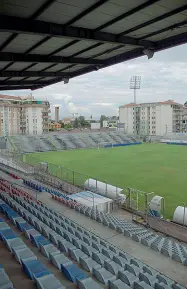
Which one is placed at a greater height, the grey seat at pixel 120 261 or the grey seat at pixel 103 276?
the grey seat at pixel 103 276

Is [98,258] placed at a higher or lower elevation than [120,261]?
higher

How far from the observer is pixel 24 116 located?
2763 inches

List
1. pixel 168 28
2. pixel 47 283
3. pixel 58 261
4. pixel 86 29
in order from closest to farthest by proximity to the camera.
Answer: pixel 47 283 → pixel 58 261 → pixel 168 28 → pixel 86 29

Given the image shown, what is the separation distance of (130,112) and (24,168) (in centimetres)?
5898

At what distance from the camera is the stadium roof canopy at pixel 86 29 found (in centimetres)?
627

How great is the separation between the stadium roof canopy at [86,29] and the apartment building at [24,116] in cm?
5777

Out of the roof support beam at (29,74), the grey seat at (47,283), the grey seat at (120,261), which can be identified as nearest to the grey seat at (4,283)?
the grey seat at (47,283)

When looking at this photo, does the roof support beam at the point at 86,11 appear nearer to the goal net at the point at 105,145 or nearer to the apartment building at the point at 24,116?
the goal net at the point at 105,145

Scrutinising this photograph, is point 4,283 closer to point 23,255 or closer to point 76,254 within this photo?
point 23,255

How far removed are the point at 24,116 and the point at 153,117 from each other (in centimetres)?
3706

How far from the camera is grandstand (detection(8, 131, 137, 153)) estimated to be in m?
47.2

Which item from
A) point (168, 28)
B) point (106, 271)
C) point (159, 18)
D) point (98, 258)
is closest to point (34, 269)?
point (106, 271)

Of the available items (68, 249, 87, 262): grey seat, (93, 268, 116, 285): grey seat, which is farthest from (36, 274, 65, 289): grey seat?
(68, 249, 87, 262): grey seat

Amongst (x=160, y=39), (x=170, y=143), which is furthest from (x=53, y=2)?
(x=170, y=143)
